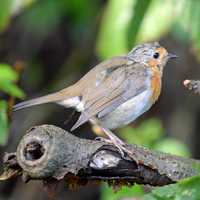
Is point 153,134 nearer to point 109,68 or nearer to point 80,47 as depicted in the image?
point 109,68

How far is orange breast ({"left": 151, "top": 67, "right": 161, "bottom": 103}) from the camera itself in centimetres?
438

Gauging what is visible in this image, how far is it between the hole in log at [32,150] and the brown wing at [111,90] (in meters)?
1.53

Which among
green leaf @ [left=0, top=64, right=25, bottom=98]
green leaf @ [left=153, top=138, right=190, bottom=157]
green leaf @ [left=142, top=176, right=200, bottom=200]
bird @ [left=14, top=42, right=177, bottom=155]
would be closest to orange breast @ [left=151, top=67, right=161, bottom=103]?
bird @ [left=14, top=42, right=177, bottom=155]

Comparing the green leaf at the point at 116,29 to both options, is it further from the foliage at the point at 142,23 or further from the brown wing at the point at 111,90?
the brown wing at the point at 111,90

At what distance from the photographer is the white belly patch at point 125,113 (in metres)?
4.12

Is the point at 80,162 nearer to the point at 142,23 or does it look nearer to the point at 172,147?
the point at 142,23

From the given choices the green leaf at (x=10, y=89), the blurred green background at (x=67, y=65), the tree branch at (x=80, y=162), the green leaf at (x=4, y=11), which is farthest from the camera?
the blurred green background at (x=67, y=65)

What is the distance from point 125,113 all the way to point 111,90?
169 millimetres

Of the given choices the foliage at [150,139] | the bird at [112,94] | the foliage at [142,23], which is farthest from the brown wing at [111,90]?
the foliage at [150,139]

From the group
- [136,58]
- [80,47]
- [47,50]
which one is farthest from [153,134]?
[47,50]

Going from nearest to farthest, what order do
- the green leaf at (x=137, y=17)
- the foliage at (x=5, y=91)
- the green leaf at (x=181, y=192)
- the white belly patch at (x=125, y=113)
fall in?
1. the green leaf at (x=181, y=192)
2. the foliage at (x=5, y=91)
3. the white belly patch at (x=125, y=113)
4. the green leaf at (x=137, y=17)

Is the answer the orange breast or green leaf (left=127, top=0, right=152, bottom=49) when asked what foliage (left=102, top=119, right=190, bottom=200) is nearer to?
the orange breast

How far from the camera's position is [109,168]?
2504 mm

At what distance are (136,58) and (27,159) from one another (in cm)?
236
